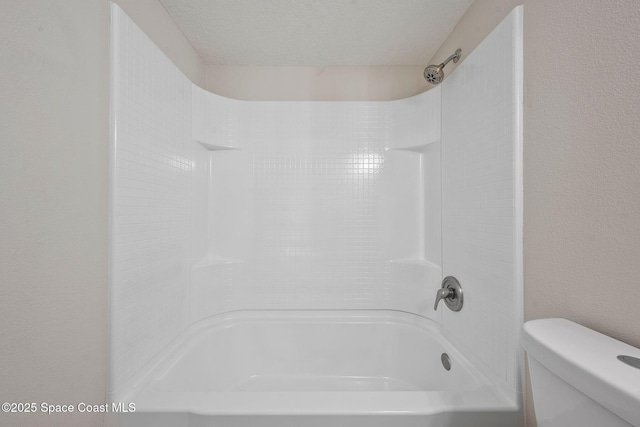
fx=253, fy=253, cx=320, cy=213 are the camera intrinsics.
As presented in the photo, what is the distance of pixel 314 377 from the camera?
5.42ft

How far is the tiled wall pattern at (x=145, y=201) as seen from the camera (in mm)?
942

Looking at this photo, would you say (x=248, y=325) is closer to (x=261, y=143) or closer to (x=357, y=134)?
(x=261, y=143)

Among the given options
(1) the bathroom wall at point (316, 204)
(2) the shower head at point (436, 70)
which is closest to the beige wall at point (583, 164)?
(2) the shower head at point (436, 70)

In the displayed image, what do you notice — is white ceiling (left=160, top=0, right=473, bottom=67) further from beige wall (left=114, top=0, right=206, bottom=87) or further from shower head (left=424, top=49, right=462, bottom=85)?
shower head (left=424, top=49, right=462, bottom=85)

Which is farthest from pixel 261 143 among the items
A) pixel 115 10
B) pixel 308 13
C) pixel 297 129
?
pixel 115 10

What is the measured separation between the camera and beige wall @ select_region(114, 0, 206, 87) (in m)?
1.08

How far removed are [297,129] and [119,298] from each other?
1.34 meters

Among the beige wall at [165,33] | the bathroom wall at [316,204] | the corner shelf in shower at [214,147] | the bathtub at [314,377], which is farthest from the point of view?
the bathroom wall at [316,204]

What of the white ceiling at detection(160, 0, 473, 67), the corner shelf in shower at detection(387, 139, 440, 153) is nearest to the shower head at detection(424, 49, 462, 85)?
the white ceiling at detection(160, 0, 473, 67)

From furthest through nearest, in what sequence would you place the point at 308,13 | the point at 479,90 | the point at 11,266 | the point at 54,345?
1. the point at 308,13
2. the point at 479,90
3. the point at 54,345
4. the point at 11,266

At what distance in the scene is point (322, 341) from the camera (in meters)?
1.67

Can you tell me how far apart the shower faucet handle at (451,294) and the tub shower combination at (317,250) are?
1 cm

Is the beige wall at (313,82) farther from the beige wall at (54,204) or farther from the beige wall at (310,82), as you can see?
the beige wall at (54,204)

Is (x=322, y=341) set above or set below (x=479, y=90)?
below
